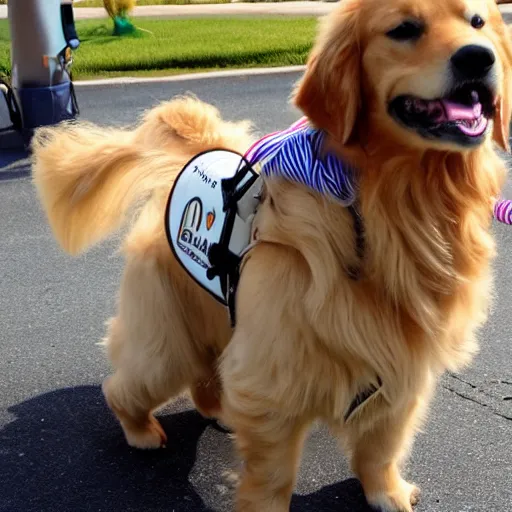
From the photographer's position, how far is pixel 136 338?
116 inches

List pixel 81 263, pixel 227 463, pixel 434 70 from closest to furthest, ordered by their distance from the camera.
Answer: pixel 434 70 → pixel 227 463 → pixel 81 263

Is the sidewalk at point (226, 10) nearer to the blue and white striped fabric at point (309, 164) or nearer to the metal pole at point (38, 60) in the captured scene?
the metal pole at point (38, 60)

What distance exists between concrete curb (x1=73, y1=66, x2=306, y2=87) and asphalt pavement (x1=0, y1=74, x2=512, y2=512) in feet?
17.2

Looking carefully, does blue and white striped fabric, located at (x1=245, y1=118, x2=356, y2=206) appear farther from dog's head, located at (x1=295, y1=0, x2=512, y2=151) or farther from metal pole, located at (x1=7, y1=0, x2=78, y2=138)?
metal pole, located at (x1=7, y1=0, x2=78, y2=138)

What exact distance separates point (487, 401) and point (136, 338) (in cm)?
157

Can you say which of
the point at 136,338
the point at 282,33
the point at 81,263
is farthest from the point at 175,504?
A: the point at 282,33

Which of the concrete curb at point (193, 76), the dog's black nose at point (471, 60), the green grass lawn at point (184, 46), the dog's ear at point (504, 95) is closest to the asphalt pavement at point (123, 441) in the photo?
the dog's ear at point (504, 95)

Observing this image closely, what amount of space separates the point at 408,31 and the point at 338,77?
0.22m

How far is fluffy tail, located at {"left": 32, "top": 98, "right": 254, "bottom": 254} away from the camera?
9.91ft

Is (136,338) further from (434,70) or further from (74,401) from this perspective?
(434,70)

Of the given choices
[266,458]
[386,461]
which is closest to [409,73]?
[266,458]

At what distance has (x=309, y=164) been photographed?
7.41 feet

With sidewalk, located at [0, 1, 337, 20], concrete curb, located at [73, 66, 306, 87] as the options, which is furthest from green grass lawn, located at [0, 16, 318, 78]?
sidewalk, located at [0, 1, 337, 20]

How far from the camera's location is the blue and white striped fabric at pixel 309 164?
87.1 inches
